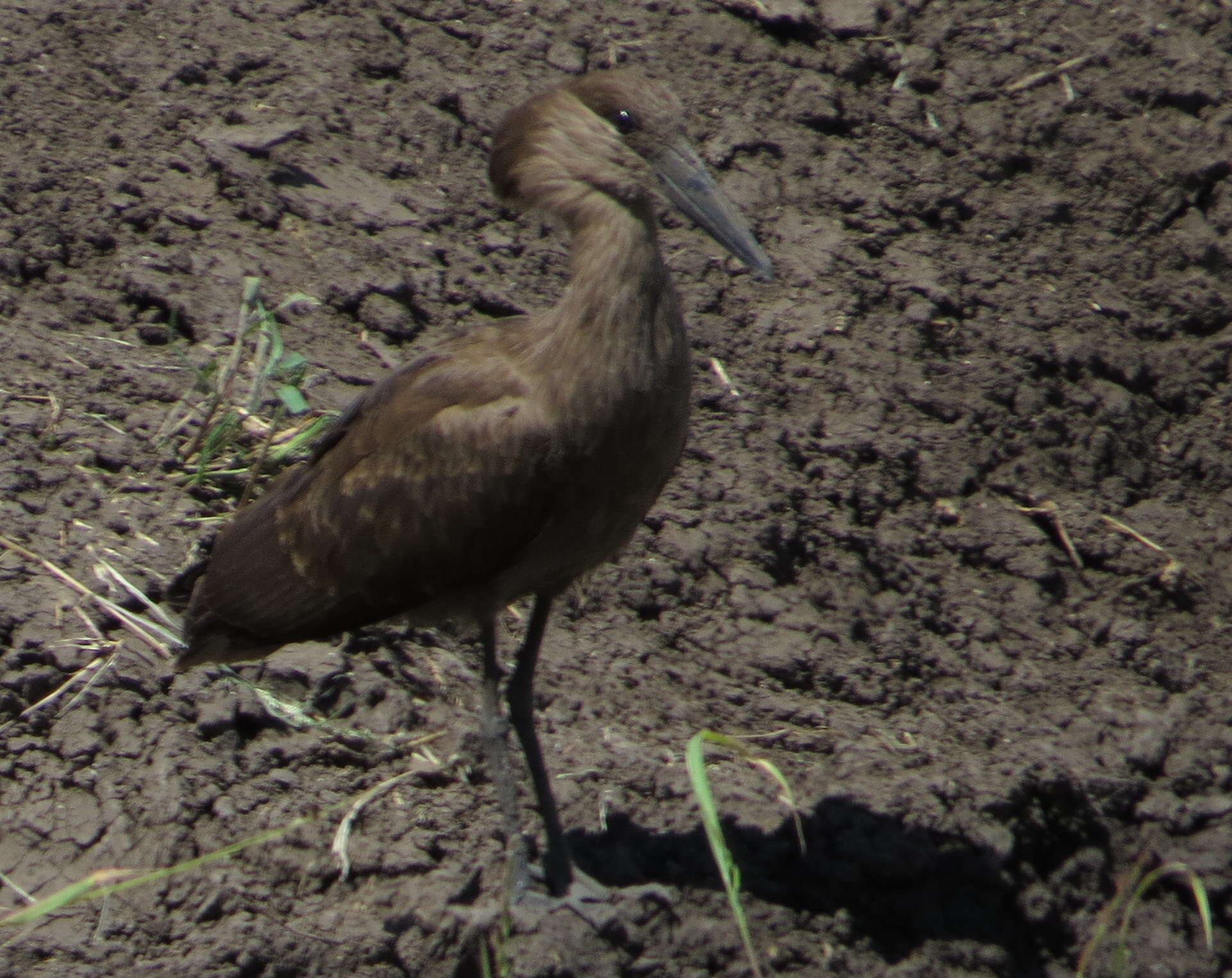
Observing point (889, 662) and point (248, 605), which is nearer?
point (248, 605)

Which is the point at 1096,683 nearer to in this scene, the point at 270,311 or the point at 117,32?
the point at 270,311

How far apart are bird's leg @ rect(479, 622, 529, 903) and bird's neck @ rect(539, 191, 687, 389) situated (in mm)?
808

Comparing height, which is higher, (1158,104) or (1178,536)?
(1158,104)

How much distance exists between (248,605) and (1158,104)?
4.51m

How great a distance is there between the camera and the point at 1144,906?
13.9ft

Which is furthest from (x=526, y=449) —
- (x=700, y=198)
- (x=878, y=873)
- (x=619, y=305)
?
(x=878, y=873)

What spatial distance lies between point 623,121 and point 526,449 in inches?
34.4

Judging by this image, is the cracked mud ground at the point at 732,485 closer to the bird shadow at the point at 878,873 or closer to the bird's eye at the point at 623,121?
the bird shadow at the point at 878,873

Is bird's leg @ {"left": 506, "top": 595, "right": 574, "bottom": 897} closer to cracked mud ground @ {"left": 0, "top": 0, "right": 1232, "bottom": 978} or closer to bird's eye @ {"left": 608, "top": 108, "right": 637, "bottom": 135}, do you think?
cracked mud ground @ {"left": 0, "top": 0, "right": 1232, "bottom": 978}

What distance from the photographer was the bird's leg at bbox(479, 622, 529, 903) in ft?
12.9

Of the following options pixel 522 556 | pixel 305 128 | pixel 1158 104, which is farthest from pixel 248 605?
pixel 1158 104

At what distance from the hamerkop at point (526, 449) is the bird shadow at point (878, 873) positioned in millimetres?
288

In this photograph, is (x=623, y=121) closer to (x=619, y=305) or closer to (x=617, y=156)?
(x=617, y=156)

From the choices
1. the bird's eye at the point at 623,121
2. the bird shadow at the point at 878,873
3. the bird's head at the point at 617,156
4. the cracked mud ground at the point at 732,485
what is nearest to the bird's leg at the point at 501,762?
the cracked mud ground at the point at 732,485
